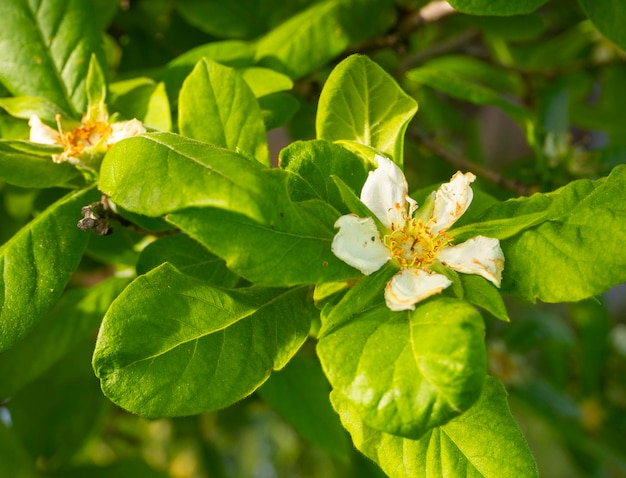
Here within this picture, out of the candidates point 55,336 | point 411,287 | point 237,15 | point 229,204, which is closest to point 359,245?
point 411,287

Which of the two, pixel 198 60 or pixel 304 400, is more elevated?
pixel 198 60

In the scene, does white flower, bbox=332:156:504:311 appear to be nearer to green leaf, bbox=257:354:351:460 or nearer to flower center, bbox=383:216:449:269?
flower center, bbox=383:216:449:269

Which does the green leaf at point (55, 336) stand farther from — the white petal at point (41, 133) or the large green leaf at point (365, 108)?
the large green leaf at point (365, 108)

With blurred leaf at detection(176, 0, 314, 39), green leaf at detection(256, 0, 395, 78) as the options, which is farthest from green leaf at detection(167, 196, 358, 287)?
blurred leaf at detection(176, 0, 314, 39)

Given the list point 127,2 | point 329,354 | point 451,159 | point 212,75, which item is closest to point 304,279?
point 329,354

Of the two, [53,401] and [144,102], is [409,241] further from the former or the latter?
[53,401]

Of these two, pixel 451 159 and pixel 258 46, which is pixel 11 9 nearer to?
pixel 258 46
